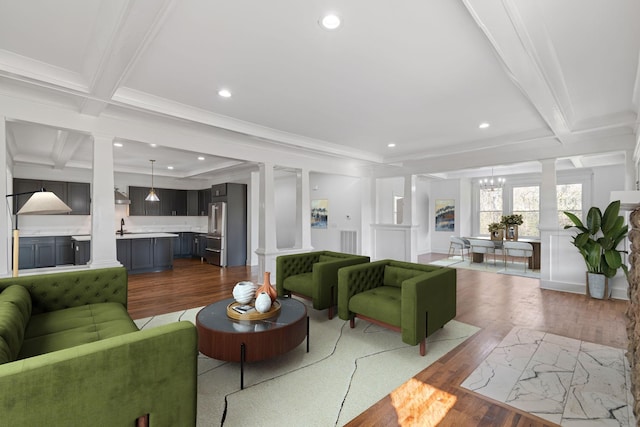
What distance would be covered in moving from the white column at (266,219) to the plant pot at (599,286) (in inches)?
206

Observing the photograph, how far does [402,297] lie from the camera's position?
9.61ft

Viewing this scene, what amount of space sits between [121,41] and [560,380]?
13.9ft

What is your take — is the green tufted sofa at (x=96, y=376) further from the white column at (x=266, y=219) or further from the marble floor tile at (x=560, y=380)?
the white column at (x=266, y=219)

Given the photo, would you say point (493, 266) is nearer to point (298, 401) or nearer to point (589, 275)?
point (589, 275)

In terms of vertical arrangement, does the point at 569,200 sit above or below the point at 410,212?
above

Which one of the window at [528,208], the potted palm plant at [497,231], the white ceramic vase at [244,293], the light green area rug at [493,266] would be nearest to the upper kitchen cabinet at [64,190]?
the white ceramic vase at [244,293]

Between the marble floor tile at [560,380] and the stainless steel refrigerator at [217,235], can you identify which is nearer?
the marble floor tile at [560,380]

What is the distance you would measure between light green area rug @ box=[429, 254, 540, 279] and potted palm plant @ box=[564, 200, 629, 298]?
5.16 ft

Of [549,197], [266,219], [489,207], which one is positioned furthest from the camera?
[489,207]

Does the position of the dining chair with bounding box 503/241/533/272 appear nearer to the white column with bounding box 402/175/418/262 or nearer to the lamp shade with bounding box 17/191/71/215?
the white column with bounding box 402/175/418/262

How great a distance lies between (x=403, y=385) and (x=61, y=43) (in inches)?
149

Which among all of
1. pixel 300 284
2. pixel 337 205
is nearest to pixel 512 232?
pixel 337 205

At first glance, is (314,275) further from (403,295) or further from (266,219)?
(266,219)

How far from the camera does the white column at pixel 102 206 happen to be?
A: 3.79 meters
